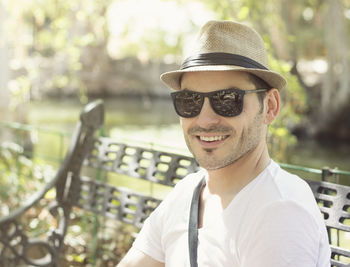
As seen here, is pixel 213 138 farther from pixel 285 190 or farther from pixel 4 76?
pixel 4 76

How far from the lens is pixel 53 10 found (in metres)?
8.95

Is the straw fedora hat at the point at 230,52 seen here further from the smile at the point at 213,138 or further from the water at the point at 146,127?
the water at the point at 146,127

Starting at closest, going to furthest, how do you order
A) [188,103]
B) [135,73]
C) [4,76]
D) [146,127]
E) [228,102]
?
[228,102], [188,103], [4,76], [146,127], [135,73]

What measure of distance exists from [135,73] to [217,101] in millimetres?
35924

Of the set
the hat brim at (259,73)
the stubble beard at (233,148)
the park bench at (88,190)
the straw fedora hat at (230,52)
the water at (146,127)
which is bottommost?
the water at (146,127)

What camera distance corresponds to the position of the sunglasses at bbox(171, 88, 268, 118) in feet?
5.72

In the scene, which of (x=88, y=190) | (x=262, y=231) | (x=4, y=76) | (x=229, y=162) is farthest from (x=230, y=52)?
(x=4, y=76)

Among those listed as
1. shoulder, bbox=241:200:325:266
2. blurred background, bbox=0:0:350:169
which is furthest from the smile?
blurred background, bbox=0:0:350:169

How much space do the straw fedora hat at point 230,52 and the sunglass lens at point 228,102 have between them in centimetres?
9

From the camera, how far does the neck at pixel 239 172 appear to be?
69.4 inches

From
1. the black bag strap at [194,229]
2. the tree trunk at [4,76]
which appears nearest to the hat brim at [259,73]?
the black bag strap at [194,229]

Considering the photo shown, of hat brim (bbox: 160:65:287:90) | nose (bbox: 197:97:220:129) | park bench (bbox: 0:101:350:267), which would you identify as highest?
hat brim (bbox: 160:65:287:90)

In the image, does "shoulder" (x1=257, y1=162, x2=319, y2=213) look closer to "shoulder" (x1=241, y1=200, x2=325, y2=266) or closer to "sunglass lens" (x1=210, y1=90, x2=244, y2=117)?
"shoulder" (x1=241, y1=200, x2=325, y2=266)

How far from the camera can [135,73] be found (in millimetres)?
37312
